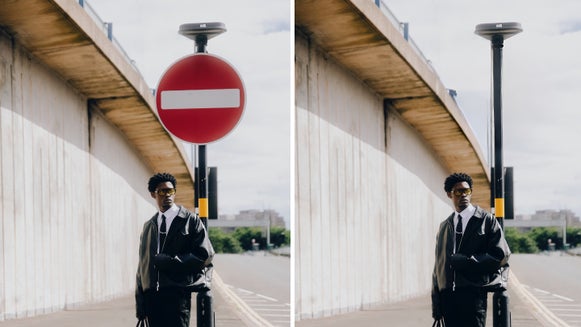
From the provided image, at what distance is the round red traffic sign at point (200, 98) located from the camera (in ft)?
17.2

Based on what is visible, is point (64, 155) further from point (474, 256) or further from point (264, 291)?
point (474, 256)

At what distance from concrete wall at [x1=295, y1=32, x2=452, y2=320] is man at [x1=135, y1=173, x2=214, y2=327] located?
17.6 ft

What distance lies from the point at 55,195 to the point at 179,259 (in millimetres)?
7782

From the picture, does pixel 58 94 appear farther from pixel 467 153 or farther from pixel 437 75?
pixel 467 153

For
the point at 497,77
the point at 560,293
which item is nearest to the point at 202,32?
the point at 497,77

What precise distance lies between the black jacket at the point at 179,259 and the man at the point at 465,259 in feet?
5.76

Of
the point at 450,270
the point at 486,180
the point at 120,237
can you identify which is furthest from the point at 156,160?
the point at 450,270

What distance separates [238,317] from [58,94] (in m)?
4.35

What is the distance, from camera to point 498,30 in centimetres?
827

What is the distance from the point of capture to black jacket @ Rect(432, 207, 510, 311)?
20.2 ft

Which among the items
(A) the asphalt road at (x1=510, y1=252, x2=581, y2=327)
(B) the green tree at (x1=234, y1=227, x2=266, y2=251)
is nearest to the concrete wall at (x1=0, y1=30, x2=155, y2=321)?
(A) the asphalt road at (x1=510, y1=252, x2=581, y2=327)

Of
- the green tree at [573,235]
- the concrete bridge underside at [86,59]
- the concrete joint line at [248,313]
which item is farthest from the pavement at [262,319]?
the green tree at [573,235]

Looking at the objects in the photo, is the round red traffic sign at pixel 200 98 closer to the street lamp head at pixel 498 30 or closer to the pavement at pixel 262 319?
the street lamp head at pixel 498 30

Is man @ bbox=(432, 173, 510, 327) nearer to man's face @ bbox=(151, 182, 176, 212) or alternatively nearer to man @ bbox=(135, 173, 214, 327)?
man @ bbox=(135, 173, 214, 327)
